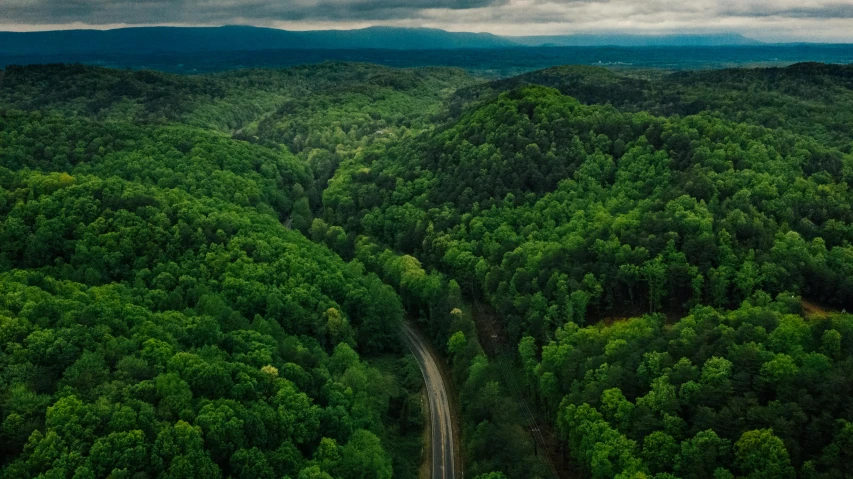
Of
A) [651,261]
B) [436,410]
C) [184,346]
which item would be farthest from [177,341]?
[651,261]

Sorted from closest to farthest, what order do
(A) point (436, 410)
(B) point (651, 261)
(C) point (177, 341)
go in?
1. (C) point (177, 341)
2. (A) point (436, 410)
3. (B) point (651, 261)

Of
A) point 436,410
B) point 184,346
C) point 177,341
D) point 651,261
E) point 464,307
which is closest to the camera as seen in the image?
point 177,341

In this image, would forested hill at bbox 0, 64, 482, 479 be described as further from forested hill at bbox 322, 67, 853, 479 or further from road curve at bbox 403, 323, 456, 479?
forested hill at bbox 322, 67, 853, 479

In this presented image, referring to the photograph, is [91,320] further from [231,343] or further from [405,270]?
[405,270]

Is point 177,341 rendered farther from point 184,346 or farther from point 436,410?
point 436,410

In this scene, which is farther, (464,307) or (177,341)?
(464,307)

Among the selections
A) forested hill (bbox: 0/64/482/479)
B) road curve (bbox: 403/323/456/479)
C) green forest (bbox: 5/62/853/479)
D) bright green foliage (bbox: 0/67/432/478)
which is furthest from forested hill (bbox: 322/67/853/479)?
bright green foliage (bbox: 0/67/432/478)

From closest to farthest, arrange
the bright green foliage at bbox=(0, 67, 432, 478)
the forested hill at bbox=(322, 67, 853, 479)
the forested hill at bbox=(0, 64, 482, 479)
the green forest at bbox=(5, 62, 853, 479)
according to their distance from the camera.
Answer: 1. the bright green foliage at bbox=(0, 67, 432, 478)
2. the forested hill at bbox=(0, 64, 482, 479)
3. the green forest at bbox=(5, 62, 853, 479)
4. the forested hill at bbox=(322, 67, 853, 479)

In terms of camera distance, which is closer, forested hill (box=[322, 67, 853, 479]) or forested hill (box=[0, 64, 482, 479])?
forested hill (box=[0, 64, 482, 479])
